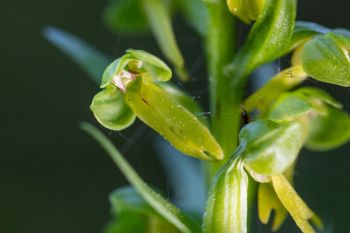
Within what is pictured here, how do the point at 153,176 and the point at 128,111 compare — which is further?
the point at 153,176

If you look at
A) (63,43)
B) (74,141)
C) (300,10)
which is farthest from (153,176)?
(63,43)

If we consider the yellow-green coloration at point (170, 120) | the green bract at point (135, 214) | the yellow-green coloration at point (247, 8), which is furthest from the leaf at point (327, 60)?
the green bract at point (135, 214)

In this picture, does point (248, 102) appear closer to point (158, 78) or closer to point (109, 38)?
point (158, 78)

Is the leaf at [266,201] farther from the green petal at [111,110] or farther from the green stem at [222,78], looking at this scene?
the green petal at [111,110]

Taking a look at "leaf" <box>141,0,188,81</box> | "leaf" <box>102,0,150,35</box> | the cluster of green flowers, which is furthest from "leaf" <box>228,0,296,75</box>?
"leaf" <box>102,0,150,35</box>

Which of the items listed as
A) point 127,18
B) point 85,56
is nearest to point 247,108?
point 85,56

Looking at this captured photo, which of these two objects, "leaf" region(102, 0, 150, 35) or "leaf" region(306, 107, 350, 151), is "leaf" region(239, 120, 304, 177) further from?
"leaf" region(102, 0, 150, 35)

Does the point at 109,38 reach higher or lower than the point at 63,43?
lower
